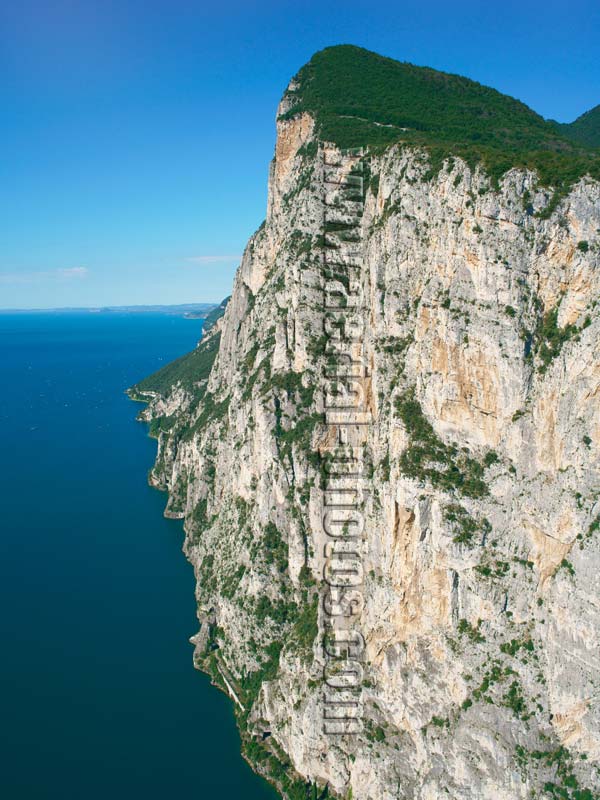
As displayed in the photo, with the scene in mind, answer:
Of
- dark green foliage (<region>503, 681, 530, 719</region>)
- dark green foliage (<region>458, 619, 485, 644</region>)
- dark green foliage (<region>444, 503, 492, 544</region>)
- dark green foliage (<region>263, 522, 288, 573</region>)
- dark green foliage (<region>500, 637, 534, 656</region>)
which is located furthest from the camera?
dark green foliage (<region>263, 522, 288, 573</region>)

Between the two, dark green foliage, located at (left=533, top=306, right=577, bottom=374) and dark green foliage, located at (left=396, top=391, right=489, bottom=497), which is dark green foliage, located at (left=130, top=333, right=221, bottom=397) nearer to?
dark green foliage, located at (left=396, top=391, right=489, bottom=497)

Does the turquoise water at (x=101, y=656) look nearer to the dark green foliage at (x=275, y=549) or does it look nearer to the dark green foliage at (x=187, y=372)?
the dark green foliage at (x=275, y=549)

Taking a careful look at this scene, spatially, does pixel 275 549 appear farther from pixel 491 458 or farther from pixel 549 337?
pixel 549 337

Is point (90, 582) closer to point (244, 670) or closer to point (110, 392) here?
point (244, 670)

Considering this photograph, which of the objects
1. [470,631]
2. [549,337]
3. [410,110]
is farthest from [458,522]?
[410,110]

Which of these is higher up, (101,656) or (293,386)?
(293,386)

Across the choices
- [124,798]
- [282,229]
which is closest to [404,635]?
[124,798]

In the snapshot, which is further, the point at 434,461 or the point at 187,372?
the point at 187,372

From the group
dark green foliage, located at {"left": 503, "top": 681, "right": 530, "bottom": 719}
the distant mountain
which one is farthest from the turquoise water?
the distant mountain

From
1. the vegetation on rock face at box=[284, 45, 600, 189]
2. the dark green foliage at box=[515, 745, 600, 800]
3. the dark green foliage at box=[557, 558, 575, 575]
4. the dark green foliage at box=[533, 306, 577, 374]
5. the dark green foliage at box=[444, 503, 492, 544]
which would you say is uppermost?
the vegetation on rock face at box=[284, 45, 600, 189]
